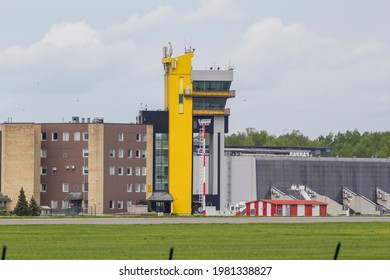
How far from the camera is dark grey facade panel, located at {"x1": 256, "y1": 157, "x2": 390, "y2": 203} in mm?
171000

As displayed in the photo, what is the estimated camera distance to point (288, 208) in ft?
486

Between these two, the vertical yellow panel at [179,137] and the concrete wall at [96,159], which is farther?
the vertical yellow panel at [179,137]

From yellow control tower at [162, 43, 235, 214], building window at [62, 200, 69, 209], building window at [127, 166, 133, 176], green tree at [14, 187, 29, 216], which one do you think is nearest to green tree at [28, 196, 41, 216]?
green tree at [14, 187, 29, 216]

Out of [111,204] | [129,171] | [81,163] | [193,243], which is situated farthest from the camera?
[129,171]

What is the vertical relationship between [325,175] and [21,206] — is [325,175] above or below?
above

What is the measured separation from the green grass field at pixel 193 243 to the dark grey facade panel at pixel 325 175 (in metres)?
89.4

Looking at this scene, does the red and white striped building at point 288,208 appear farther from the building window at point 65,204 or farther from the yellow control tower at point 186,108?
the building window at point 65,204

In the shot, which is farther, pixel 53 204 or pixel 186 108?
pixel 186 108

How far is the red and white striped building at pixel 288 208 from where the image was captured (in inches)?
5802

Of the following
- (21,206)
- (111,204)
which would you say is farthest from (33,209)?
(111,204)

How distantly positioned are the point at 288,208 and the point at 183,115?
68.6 feet

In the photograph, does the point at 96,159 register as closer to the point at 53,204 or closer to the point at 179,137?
the point at 53,204

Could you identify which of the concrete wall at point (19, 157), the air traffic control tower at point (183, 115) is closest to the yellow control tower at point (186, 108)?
the air traffic control tower at point (183, 115)

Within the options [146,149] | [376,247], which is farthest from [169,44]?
[376,247]
